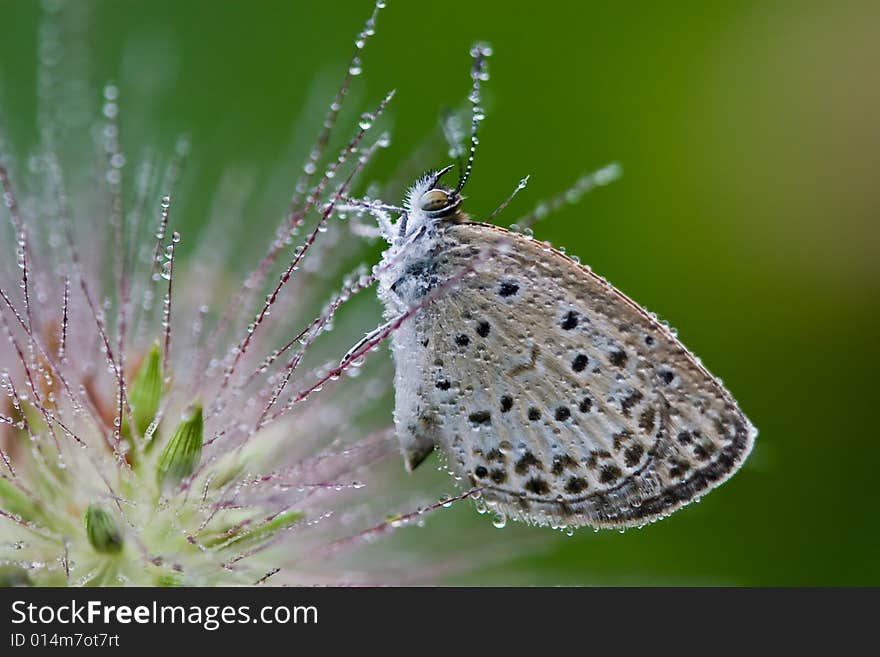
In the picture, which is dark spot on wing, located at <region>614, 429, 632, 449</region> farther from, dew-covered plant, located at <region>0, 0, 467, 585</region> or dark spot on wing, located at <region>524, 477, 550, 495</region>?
dew-covered plant, located at <region>0, 0, 467, 585</region>

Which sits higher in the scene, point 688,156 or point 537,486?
point 688,156

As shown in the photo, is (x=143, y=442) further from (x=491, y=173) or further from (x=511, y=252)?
(x=491, y=173)

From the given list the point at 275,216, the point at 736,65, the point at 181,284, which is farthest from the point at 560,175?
the point at 181,284

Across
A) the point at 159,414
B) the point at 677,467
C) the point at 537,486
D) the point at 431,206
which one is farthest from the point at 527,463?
the point at 159,414

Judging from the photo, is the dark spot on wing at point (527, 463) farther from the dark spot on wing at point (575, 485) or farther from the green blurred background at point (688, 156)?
the green blurred background at point (688, 156)

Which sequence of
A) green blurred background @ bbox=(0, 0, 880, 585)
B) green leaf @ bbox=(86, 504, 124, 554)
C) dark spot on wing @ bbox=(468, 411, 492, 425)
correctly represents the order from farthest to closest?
green blurred background @ bbox=(0, 0, 880, 585), dark spot on wing @ bbox=(468, 411, 492, 425), green leaf @ bbox=(86, 504, 124, 554)

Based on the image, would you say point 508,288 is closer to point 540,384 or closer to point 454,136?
point 540,384

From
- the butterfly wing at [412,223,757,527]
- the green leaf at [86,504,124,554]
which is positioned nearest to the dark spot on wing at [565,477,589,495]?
the butterfly wing at [412,223,757,527]
